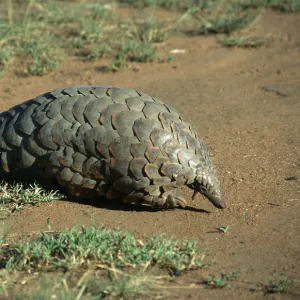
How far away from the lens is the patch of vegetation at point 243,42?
28.5ft

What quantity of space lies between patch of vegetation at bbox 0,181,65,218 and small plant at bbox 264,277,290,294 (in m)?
1.85

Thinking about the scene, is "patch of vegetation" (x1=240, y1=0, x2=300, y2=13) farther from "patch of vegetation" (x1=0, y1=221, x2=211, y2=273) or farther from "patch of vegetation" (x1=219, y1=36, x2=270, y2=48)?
"patch of vegetation" (x1=0, y1=221, x2=211, y2=273)

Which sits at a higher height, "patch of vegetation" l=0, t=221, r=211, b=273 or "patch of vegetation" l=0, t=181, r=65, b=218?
"patch of vegetation" l=0, t=221, r=211, b=273

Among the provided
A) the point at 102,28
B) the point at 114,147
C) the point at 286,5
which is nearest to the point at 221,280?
the point at 114,147

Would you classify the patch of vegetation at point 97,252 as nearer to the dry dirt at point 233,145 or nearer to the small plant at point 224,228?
the dry dirt at point 233,145

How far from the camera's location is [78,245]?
4.31 m

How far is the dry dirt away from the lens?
4.53m

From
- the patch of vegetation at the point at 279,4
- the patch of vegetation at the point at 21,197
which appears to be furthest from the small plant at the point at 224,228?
the patch of vegetation at the point at 279,4

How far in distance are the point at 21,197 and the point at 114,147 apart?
35.3 inches

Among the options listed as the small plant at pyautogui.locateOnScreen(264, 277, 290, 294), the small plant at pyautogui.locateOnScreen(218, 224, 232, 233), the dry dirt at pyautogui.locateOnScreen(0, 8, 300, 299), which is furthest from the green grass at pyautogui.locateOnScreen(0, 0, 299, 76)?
the small plant at pyautogui.locateOnScreen(264, 277, 290, 294)

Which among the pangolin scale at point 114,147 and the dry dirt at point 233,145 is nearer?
the dry dirt at point 233,145

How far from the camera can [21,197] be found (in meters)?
5.17

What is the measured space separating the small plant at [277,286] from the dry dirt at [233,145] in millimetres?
59

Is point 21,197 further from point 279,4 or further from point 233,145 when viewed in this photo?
point 279,4
